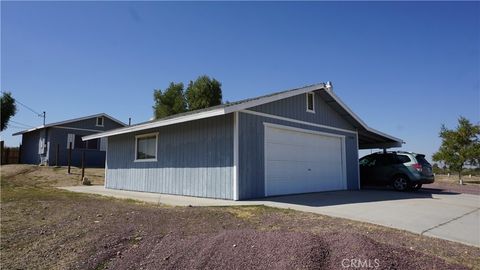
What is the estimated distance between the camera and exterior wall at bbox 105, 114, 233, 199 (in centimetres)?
1070

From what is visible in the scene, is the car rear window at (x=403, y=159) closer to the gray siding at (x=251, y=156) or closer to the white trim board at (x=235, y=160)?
the gray siding at (x=251, y=156)

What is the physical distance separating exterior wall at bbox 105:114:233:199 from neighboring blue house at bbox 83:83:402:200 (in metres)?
0.03

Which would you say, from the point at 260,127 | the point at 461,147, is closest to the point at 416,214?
the point at 260,127

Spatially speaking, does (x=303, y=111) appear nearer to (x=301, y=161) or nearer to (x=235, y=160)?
(x=301, y=161)

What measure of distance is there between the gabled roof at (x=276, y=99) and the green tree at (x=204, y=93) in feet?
68.9

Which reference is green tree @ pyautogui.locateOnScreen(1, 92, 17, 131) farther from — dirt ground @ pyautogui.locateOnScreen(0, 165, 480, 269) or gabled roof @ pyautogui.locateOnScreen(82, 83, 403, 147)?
dirt ground @ pyautogui.locateOnScreen(0, 165, 480, 269)

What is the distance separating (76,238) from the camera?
6.08m

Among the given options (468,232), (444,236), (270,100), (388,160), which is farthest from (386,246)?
(388,160)

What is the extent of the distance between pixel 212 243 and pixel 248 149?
219 inches

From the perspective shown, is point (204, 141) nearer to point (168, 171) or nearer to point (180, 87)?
point (168, 171)

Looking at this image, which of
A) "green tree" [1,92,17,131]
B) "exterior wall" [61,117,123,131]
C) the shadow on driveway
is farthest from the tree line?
the shadow on driveway

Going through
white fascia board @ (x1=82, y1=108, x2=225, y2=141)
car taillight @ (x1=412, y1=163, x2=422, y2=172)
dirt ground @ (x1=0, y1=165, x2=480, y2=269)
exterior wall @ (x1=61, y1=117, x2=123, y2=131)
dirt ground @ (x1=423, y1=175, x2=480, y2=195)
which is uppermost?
exterior wall @ (x1=61, y1=117, x2=123, y2=131)

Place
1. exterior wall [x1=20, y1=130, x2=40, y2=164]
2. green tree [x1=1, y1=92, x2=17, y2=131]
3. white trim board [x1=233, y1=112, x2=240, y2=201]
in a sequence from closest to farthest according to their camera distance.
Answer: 1. white trim board [x1=233, y1=112, x2=240, y2=201]
2. exterior wall [x1=20, y1=130, x2=40, y2=164]
3. green tree [x1=1, y1=92, x2=17, y2=131]

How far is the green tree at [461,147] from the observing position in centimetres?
2244
